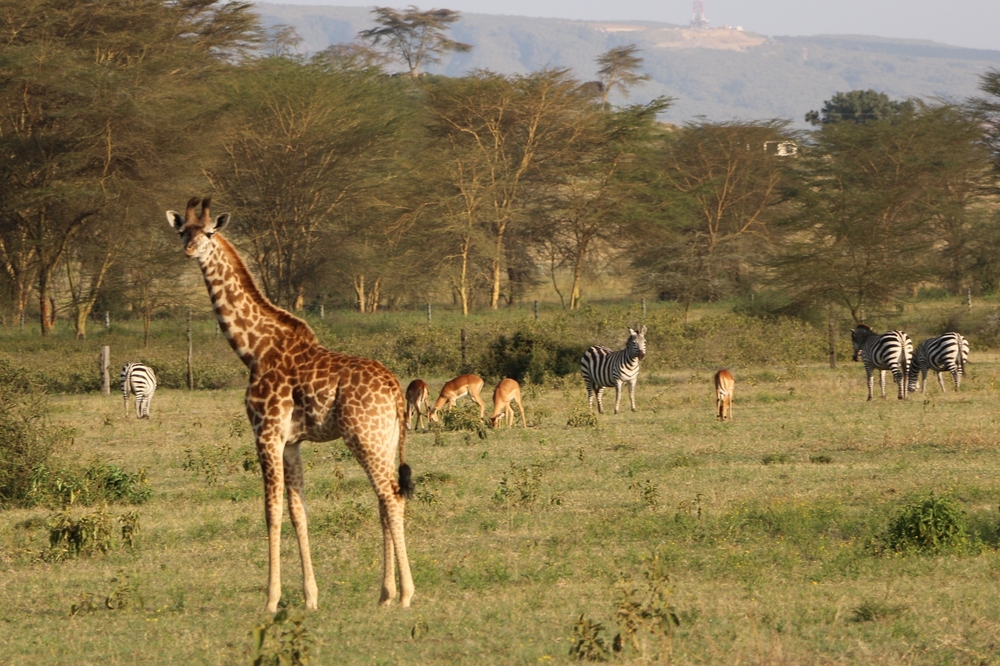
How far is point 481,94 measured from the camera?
42.5 metres

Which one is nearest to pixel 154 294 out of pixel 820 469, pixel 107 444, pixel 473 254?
pixel 473 254

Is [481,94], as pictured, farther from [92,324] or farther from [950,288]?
[950,288]

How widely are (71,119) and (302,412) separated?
24.6 metres

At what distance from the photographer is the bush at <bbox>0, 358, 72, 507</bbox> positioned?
13070 millimetres

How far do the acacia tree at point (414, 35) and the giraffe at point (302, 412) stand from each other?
6790 centimetres

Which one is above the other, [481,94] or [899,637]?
[481,94]

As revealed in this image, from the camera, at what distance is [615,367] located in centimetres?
2141

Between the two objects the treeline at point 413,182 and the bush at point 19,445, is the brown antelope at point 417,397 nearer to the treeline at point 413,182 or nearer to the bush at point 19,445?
the bush at point 19,445

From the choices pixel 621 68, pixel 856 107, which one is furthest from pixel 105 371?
pixel 856 107

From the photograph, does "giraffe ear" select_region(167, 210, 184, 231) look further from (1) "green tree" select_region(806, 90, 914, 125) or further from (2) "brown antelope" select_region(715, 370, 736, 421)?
(1) "green tree" select_region(806, 90, 914, 125)

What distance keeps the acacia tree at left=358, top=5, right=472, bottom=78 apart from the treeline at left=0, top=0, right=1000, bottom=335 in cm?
2745

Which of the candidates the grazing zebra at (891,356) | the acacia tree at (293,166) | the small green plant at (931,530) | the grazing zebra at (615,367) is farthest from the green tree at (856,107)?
the small green plant at (931,530)

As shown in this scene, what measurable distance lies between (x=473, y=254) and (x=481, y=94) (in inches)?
216

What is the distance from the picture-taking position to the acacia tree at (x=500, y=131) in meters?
42.0
